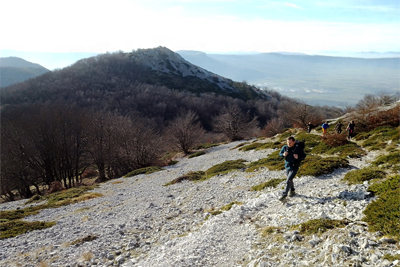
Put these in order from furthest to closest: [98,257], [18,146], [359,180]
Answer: [18,146]
[359,180]
[98,257]

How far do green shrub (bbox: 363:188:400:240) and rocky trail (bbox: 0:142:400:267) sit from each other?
Result: 0.25 m

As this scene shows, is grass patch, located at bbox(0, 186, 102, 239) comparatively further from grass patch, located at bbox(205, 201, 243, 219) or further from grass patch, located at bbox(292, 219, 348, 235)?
grass patch, located at bbox(292, 219, 348, 235)

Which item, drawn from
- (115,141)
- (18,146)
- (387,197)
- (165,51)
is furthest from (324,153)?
(165,51)

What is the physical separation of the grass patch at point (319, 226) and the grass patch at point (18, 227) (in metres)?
13.1

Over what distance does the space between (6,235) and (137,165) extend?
23.9 m

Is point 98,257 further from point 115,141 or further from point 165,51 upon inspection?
point 165,51

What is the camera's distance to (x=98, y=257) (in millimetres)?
8508

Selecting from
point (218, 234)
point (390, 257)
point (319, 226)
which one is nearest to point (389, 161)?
point (319, 226)

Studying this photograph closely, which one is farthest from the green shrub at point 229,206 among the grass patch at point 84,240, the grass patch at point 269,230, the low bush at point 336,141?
the low bush at point 336,141

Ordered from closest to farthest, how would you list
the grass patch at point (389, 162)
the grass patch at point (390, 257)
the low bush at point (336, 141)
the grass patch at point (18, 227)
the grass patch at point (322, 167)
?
the grass patch at point (390, 257) → the grass patch at point (389, 162) → the grass patch at point (18, 227) → the grass patch at point (322, 167) → the low bush at point (336, 141)

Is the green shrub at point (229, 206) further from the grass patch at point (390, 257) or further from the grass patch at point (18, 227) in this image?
the grass patch at point (18, 227)

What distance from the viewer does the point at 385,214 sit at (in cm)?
636

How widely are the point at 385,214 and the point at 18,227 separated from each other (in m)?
16.8

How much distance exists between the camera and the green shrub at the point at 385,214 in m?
5.73
